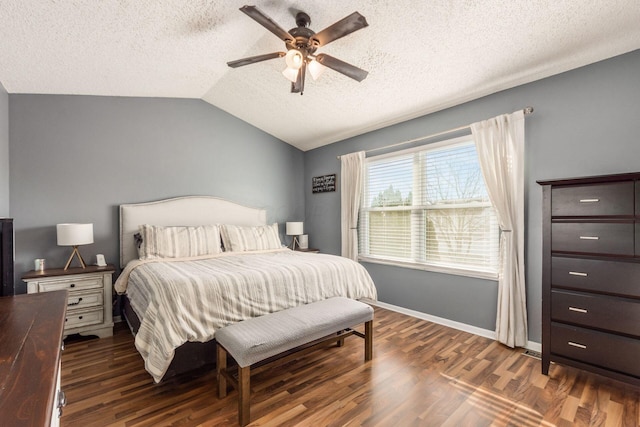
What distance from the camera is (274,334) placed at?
6.15ft

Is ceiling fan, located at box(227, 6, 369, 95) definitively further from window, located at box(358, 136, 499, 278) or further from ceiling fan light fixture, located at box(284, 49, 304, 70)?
window, located at box(358, 136, 499, 278)

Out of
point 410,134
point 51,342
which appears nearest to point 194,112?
point 410,134

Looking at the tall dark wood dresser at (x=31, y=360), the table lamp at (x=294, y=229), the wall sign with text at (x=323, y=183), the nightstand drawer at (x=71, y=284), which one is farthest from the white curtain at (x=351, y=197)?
the tall dark wood dresser at (x=31, y=360)

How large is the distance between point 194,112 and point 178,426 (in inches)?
141

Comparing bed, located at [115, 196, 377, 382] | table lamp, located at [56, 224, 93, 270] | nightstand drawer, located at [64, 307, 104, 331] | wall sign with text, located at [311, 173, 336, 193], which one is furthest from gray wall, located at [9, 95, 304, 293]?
wall sign with text, located at [311, 173, 336, 193]

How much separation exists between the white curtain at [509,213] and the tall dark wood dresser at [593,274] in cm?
46

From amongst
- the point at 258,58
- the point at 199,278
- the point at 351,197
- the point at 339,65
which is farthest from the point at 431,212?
the point at 199,278

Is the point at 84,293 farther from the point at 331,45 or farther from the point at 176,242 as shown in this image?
the point at 331,45

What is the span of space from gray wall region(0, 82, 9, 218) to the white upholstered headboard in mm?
942

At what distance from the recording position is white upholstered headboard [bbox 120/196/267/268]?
344 cm

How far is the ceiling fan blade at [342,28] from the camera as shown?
5.62ft

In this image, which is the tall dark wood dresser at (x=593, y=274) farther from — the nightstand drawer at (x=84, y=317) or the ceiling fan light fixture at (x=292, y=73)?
the nightstand drawer at (x=84, y=317)

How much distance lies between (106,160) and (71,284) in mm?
1433

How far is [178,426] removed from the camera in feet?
5.49
